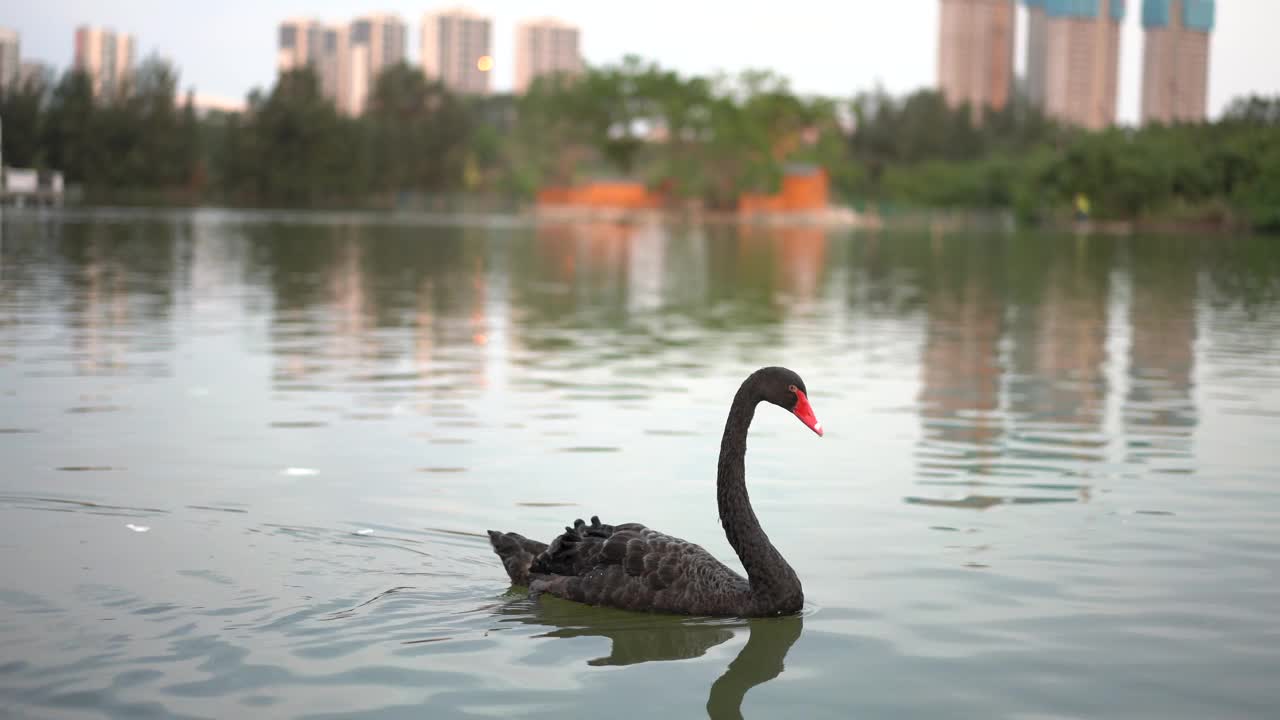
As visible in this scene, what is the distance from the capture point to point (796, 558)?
8.53 metres

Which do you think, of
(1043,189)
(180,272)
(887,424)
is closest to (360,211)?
(1043,189)

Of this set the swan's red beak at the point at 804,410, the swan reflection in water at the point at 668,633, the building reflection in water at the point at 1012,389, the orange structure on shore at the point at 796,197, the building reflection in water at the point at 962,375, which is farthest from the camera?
the orange structure on shore at the point at 796,197

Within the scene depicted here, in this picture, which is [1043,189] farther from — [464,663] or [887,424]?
[464,663]

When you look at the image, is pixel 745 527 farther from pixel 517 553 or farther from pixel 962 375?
pixel 962 375

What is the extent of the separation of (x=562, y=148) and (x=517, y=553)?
125255mm

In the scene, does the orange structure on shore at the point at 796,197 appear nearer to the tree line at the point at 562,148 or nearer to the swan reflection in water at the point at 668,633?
the tree line at the point at 562,148

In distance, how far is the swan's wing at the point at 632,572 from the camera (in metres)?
7.14

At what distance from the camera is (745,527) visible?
7.14 m

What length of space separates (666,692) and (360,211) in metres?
122

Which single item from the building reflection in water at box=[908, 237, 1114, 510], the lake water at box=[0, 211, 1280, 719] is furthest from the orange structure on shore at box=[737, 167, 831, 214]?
the lake water at box=[0, 211, 1280, 719]

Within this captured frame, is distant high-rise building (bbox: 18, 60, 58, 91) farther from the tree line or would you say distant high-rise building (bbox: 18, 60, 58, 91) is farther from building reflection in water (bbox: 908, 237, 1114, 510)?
building reflection in water (bbox: 908, 237, 1114, 510)

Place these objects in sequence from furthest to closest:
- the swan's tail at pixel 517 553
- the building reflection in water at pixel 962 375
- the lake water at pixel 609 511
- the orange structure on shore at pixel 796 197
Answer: the orange structure on shore at pixel 796 197, the building reflection in water at pixel 962 375, the swan's tail at pixel 517 553, the lake water at pixel 609 511

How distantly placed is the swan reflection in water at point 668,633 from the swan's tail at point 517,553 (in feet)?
0.43

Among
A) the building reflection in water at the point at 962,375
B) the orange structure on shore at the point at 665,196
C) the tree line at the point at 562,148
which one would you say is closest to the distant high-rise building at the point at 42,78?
the tree line at the point at 562,148
